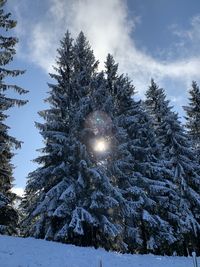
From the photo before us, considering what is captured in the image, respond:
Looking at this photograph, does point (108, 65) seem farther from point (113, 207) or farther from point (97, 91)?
point (113, 207)

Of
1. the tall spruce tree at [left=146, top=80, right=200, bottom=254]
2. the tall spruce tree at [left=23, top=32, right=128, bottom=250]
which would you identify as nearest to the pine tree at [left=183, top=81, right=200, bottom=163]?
the tall spruce tree at [left=146, top=80, right=200, bottom=254]

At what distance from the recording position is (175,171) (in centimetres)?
2928

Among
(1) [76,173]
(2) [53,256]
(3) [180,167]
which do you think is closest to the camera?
(2) [53,256]

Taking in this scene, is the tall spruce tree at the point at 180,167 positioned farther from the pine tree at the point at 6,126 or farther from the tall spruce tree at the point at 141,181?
the pine tree at the point at 6,126

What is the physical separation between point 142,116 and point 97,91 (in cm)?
629

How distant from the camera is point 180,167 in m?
29.3

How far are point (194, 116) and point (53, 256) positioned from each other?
A: 24504 millimetres

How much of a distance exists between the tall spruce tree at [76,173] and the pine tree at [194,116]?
1281cm

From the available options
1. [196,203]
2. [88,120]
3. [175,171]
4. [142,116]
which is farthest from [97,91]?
[196,203]

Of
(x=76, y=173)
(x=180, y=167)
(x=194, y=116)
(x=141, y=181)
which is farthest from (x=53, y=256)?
(x=194, y=116)

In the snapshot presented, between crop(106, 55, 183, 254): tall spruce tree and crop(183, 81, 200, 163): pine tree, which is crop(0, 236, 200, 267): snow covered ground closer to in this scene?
crop(106, 55, 183, 254): tall spruce tree

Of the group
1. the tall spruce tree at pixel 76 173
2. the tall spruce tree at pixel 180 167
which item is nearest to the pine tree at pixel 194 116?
the tall spruce tree at pixel 180 167

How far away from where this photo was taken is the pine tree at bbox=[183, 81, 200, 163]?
3372 centimetres

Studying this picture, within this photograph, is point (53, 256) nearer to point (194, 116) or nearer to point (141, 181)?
point (141, 181)
